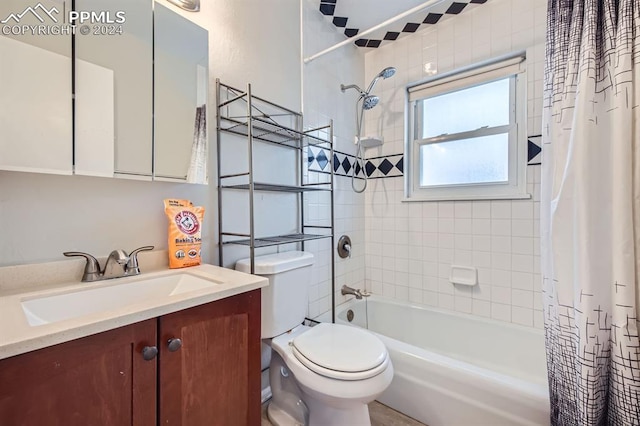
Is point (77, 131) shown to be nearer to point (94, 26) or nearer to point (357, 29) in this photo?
point (94, 26)

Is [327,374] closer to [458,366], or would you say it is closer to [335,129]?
[458,366]

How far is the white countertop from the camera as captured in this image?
0.51 m

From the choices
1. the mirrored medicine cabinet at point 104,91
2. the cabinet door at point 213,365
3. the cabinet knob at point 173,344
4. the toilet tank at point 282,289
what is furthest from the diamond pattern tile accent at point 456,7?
the cabinet knob at point 173,344

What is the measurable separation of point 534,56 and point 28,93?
242 centimetres

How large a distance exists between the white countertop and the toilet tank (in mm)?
270

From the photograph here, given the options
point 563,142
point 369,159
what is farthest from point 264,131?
point 563,142

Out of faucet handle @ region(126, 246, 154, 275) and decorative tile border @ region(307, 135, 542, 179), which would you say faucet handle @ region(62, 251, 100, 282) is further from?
decorative tile border @ region(307, 135, 542, 179)

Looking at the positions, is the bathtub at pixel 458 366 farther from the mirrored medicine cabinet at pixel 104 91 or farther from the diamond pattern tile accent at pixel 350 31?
the diamond pattern tile accent at pixel 350 31

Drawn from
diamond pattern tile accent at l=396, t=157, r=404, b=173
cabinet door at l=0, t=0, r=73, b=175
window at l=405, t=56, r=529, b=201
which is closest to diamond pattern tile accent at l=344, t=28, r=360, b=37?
window at l=405, t=56, r=529, b=201

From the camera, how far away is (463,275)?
1920 millimetres

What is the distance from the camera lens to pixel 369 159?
234cm

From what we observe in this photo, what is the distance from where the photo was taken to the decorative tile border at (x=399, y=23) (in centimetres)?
180

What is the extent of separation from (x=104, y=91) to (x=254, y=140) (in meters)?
0.66

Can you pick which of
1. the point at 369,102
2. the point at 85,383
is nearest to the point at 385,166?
the point at 369,102
